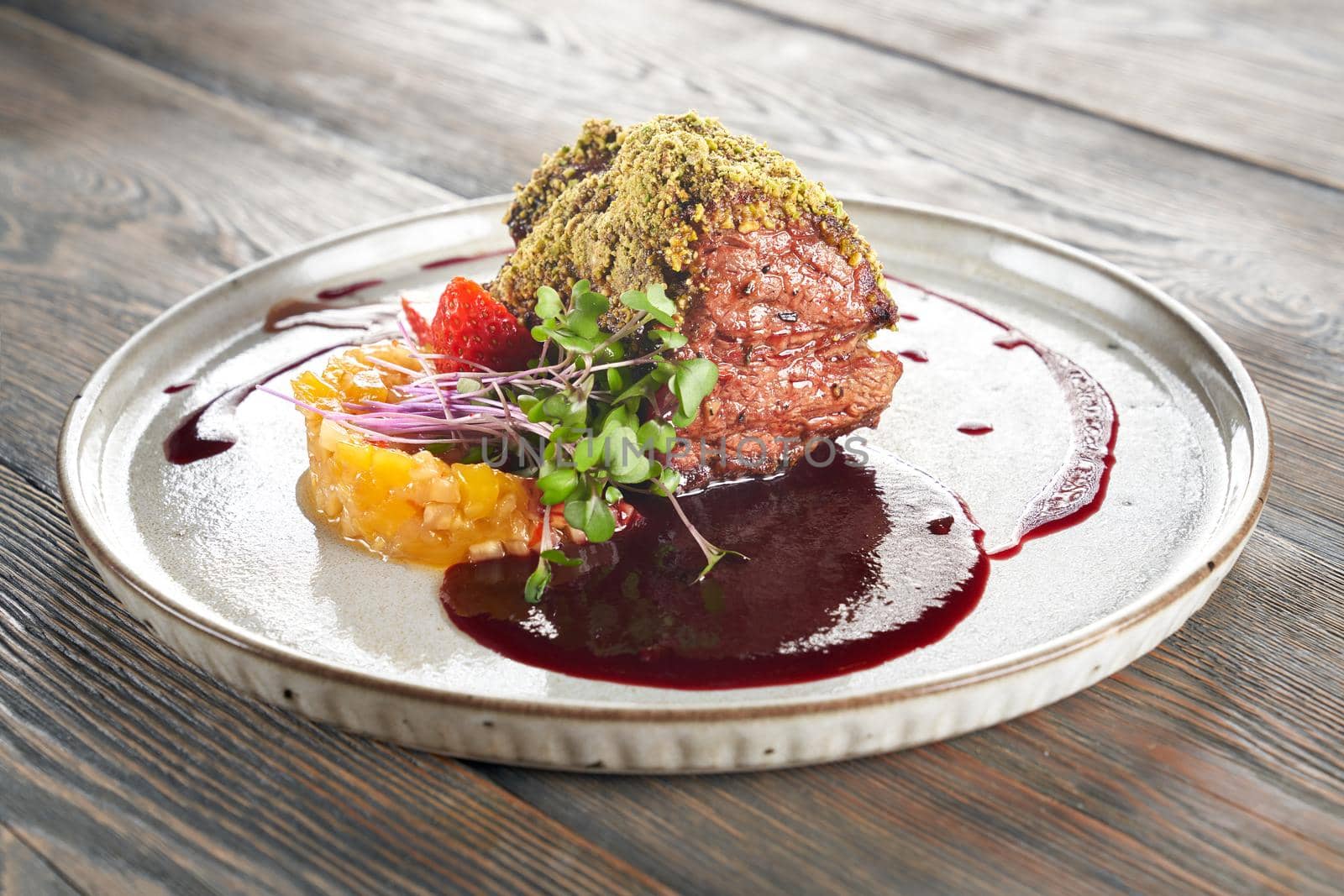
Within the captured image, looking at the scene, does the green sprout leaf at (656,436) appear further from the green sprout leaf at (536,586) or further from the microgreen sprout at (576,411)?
the green sprout leaf at (536,586)

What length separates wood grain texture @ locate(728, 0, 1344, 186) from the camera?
4598 mm

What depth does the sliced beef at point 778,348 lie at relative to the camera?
93.9 inches

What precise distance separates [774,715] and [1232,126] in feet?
12.1

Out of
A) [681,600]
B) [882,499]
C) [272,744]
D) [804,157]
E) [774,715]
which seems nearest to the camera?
[774,715]

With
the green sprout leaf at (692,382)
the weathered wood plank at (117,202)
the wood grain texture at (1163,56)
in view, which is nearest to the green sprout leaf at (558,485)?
the green sprout leaf at (692,382)

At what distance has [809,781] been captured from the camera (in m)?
1.93

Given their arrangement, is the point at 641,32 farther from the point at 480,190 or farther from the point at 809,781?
the point at 809,781

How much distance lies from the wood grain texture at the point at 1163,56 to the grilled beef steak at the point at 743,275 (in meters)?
2.53

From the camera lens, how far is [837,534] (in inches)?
95.0

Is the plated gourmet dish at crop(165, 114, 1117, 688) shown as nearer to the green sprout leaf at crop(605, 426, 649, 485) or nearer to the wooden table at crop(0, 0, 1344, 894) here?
the green sprout leaf at crop(605, 426, 649, 485)

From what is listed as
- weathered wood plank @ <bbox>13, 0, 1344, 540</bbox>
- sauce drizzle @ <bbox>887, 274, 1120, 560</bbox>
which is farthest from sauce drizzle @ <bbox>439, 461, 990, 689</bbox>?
weathered wood plank @ <bbox>13, 0, 1344, 540</bbox>

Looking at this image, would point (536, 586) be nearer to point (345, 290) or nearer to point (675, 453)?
point (675, 453)

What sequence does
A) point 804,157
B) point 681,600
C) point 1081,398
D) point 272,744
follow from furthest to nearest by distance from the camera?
point 804,157, point 1081,398, point 681,600, point 272,744

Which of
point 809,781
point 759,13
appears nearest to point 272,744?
point 809,781
